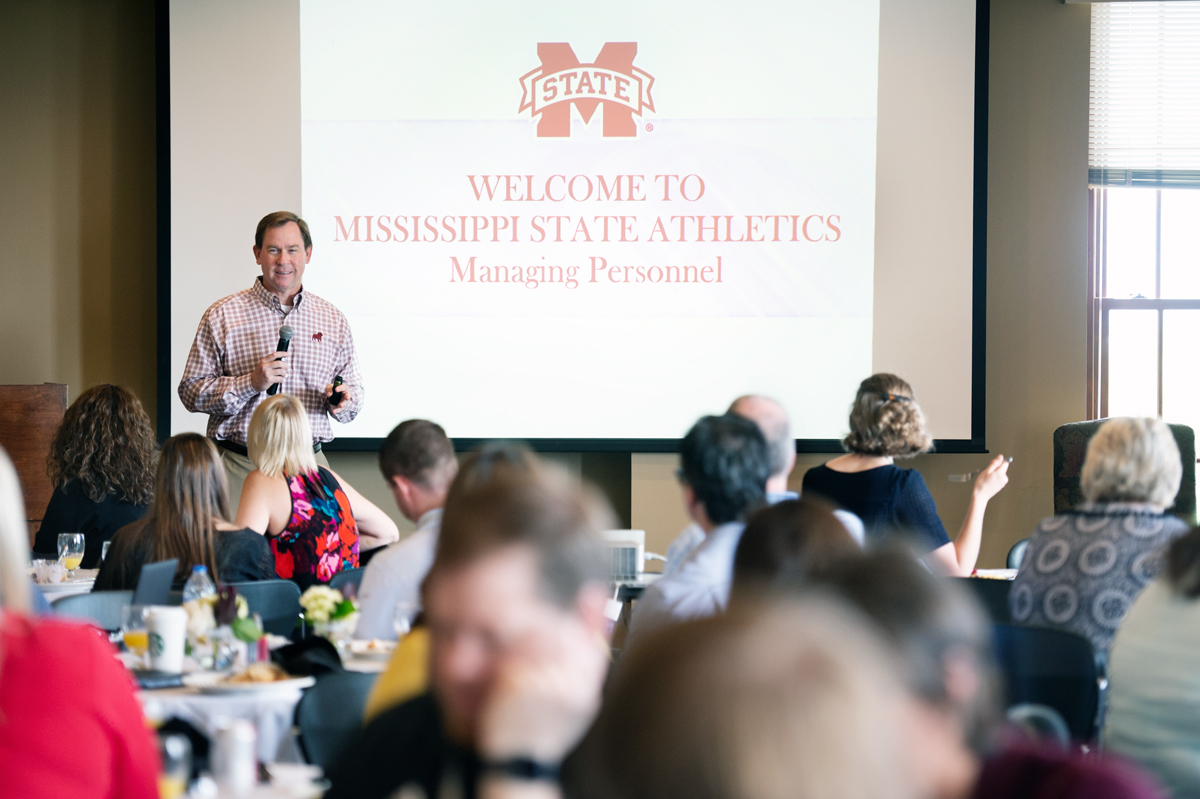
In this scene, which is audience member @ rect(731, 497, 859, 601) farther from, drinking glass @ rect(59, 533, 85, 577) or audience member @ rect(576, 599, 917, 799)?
drinking glass @ rect(59, 533, 85, 577)

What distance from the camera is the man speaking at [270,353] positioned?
201 inches

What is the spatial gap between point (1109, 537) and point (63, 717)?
2.32 metres

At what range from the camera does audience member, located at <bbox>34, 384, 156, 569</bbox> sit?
4074mm

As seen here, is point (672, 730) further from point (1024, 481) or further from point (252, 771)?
point (1024, 481)

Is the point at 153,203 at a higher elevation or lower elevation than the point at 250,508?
higher

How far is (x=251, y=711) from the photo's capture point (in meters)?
2.42

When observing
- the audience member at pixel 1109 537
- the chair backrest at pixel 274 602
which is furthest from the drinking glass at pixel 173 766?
the audience member at pixel 1109 537

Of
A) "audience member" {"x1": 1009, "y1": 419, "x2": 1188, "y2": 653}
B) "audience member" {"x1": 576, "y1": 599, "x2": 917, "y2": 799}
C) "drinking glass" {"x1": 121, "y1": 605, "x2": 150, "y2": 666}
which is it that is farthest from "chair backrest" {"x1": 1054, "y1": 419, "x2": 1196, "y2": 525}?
"audience member" {"x1": 576, "y1": 599, "x2": 917, "y2": 799}

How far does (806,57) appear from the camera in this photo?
5.90 m

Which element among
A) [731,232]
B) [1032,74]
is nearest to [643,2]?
[731,232]

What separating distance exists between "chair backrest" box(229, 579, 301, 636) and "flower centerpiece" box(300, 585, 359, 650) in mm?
244

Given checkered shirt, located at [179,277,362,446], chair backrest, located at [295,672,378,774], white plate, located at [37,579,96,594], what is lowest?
white plate, located at [37,579,96,594]

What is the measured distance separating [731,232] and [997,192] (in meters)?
1.56

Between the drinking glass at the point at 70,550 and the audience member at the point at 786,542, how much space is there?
3.33 meters
